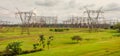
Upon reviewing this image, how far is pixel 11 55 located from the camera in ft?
263

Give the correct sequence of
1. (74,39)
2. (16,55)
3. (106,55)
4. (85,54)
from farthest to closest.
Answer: (74,39), (16,55), (85,54), (106,55)

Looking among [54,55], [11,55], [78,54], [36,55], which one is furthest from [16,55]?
[78,54]

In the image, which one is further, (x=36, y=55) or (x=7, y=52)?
(x=7, y=52)

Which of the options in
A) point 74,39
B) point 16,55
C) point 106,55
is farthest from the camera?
point 74,39

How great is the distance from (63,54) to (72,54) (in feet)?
7.59

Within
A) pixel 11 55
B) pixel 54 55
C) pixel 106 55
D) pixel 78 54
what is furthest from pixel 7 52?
pixel 106 55

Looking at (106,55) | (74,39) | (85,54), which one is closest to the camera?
(106,55)

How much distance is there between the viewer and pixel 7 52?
81125mm

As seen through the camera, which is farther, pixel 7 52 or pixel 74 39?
pixel 74 39

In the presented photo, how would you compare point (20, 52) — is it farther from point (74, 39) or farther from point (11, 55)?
point (74, 39)

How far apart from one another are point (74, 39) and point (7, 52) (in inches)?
1735

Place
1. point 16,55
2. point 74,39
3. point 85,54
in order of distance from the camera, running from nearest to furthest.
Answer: point 85,54 → point 16,55 → point 74,39

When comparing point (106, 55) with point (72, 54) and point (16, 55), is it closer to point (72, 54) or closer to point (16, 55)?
point (72, 54)

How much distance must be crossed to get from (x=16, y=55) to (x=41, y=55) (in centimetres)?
927
